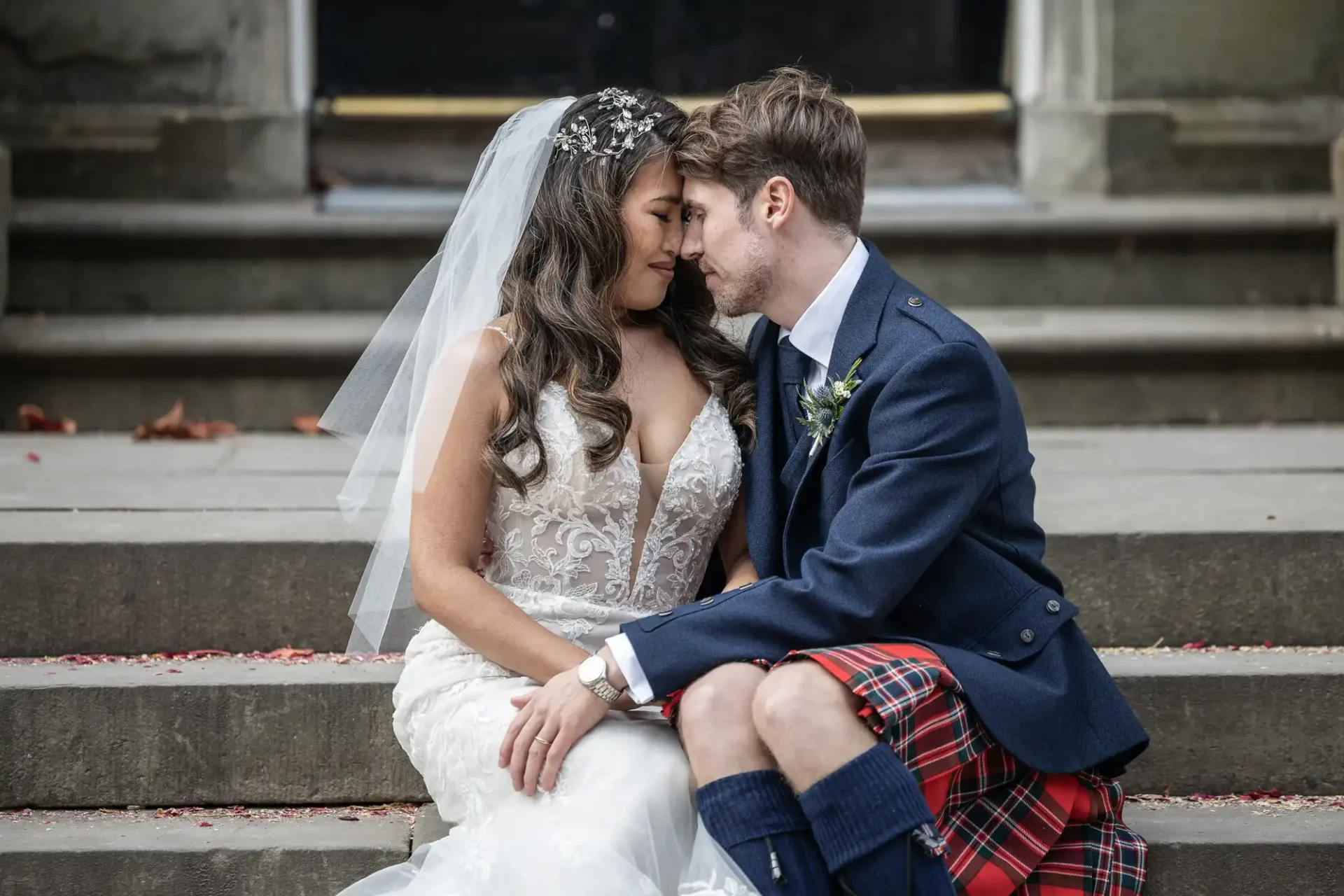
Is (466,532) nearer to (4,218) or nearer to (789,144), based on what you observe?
(789,144)

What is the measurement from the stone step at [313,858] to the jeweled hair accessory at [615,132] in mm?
1288

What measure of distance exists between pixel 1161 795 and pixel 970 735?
33.5 inches

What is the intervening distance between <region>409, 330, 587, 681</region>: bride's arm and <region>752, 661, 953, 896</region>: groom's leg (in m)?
0.46

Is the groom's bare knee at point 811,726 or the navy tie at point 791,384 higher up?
the navy tie at point 791,384

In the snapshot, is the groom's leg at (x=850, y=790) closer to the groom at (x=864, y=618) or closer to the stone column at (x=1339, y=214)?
the groom at (x=864, y=618)

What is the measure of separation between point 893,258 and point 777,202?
99.0 inches

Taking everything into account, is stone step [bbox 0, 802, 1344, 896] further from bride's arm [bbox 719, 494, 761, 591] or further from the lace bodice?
bride's arm [bbox 719, 494, 761, 591]

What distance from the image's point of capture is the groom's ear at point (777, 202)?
2750 mm

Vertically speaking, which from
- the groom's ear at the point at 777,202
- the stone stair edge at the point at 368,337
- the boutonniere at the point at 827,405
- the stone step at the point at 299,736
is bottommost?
the stone step at the point at 299,736

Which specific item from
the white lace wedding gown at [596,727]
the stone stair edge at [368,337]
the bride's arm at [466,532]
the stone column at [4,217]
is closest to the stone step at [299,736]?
the white lace wedding gown at [596,727]

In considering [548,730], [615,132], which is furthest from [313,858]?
[615,132]

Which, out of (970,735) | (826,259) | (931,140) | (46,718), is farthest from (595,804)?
(931,140)

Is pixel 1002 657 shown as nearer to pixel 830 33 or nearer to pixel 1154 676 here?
pixel 1154 676

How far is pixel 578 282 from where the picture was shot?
113 inches
